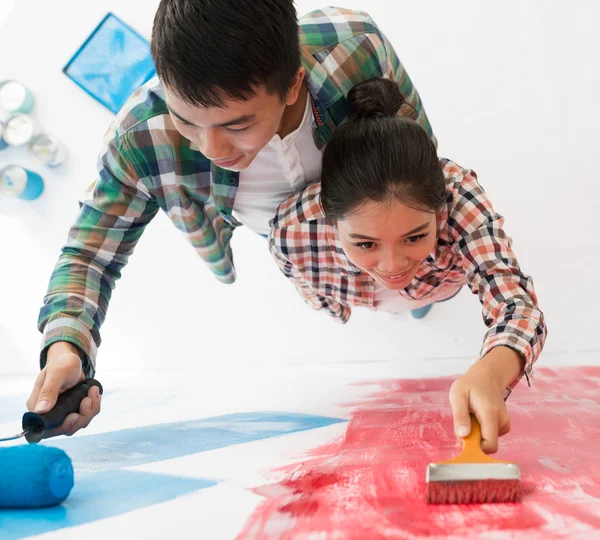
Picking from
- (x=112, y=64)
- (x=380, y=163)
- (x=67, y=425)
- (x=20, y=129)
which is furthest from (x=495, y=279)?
(x=20, y=129)

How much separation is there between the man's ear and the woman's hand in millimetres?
500

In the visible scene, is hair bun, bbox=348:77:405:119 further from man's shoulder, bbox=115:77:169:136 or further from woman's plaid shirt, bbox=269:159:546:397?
man's shoulder, bbox=115:77:169:136

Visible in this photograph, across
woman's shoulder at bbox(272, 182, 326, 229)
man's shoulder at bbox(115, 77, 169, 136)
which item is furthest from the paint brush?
man's shoulder at bbox(115, 77, 169, 136)

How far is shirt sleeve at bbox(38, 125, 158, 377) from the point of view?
4.14 ft

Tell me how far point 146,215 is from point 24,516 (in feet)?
2.32

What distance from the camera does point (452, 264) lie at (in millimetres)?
1357

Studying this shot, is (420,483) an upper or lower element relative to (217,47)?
lower

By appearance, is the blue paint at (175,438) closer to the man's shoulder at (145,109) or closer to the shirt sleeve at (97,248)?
the shirt sleeve at (97,248)

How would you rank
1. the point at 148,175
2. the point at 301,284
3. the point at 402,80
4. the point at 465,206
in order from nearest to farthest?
the point at 465,206
the point at 148,175
the point at 402,80
the point at 301,284

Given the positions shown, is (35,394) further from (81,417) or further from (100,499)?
(100,499)

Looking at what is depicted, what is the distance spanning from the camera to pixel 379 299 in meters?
1.62

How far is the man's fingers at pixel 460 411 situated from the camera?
Answer: 86 cm

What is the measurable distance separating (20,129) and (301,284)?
1456 mm

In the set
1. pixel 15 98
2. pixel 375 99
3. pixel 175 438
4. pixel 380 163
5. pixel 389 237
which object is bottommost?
pixel 175 438
